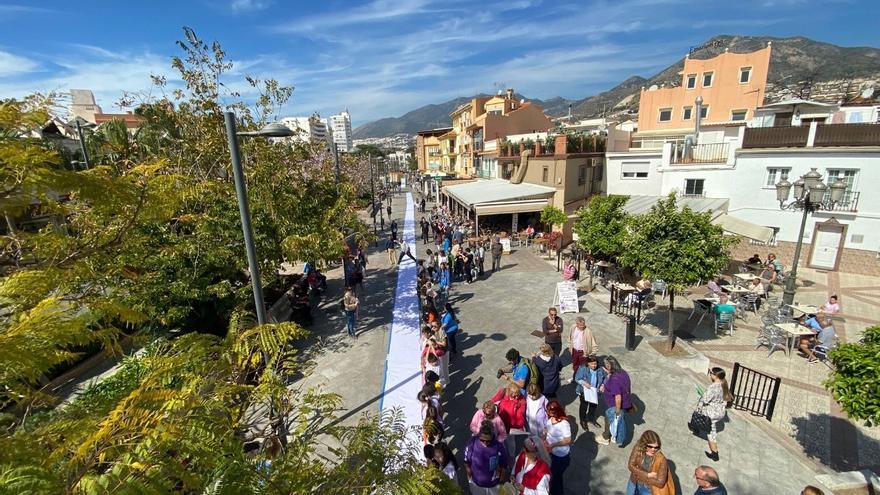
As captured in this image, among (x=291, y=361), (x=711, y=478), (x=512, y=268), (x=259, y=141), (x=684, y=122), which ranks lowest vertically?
(x=512, y=268)

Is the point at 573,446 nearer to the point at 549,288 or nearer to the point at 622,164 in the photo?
the point at 549,288

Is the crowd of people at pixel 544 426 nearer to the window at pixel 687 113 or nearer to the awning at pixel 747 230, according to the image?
the awning at pixel 747 230

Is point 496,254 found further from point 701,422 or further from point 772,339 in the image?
point 701,422

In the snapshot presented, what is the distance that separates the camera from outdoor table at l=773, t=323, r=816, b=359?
9.46 meters

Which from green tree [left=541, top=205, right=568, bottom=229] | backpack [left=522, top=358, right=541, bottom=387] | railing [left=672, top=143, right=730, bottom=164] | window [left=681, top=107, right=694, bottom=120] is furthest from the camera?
window [left=681, top=107, right=694, bottom=120]

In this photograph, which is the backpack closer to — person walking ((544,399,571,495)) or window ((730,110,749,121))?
person walking ((544,399,571,495))

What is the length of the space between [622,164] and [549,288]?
45.7 feet

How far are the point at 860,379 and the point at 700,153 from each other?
1979cm

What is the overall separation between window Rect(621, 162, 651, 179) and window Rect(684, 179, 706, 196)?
9.02ft

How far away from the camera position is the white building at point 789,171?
632 inches

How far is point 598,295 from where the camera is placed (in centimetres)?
1422

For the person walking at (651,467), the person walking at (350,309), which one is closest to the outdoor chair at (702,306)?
the person walking at (651,467)

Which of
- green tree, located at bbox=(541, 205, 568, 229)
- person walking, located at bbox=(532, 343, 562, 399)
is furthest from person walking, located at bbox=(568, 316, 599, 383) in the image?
green tree, located at bbox=(541, 205, 568, 229)

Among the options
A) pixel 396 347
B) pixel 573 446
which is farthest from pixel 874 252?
pixel 396 347
